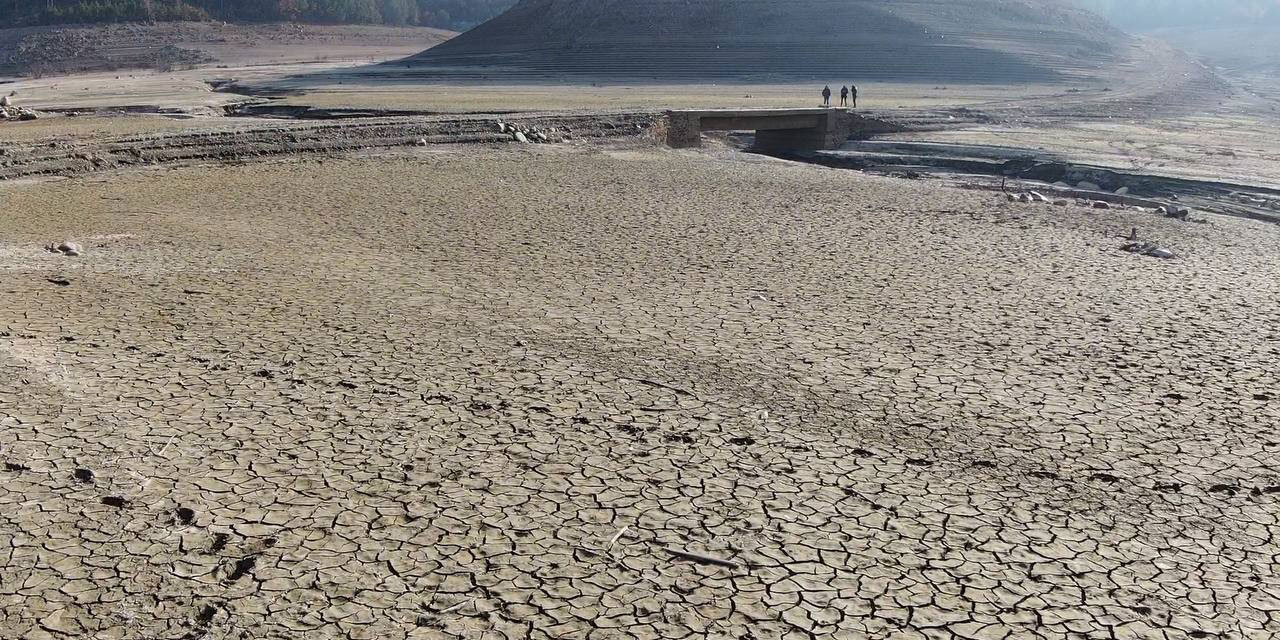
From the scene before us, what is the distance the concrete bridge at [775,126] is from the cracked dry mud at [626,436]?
10945 mm

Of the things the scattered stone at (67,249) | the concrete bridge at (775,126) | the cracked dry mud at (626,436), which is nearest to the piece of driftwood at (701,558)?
the cracked dry mud at (626,436)

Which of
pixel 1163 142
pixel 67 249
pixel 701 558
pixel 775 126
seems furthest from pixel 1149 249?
pixel 1163 142

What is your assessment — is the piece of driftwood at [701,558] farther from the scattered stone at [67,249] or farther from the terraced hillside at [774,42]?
the terraced hillside at [774,42]

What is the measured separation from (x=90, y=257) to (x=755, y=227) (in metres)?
6.39

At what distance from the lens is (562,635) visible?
3807mm

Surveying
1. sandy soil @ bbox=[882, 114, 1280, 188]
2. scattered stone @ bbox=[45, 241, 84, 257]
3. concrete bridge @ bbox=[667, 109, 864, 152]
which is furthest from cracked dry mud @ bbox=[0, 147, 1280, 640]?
→ concrete bridge @ bbox=[667, 109, 864, 152]

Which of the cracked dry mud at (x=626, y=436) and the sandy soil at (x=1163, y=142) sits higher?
the sandy soil at (x=1163, y=142)

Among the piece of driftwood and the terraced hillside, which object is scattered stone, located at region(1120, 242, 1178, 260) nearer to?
the piece of driftwood

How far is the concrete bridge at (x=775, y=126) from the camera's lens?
21344mm

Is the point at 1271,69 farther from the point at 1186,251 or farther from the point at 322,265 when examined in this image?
the point at 322,265

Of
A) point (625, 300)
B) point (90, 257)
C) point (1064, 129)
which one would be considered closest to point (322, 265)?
point (90, 257)

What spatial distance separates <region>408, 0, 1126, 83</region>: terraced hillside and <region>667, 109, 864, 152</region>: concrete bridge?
77.0 ft

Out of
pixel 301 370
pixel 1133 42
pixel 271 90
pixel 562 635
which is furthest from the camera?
pixel 1133 42

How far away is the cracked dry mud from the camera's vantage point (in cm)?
405
